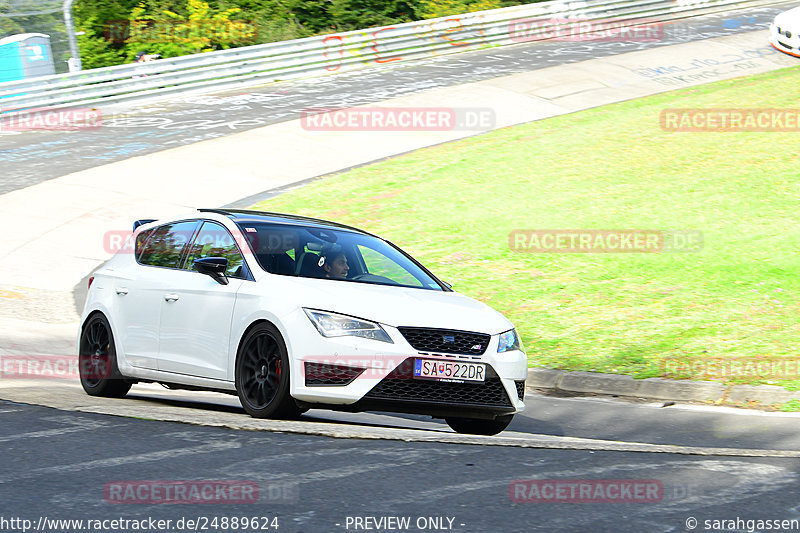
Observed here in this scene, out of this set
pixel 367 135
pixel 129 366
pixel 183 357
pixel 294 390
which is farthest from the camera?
pixel 367 135

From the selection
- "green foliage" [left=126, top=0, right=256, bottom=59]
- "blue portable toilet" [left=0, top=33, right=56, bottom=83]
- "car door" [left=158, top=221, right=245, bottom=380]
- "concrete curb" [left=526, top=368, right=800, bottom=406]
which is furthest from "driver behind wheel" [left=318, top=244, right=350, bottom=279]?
"green foliage" [left=126, top=0, right=256, bottom=59]

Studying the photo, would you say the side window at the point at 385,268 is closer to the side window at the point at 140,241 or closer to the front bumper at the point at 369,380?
the front bumper at the point at 369,380

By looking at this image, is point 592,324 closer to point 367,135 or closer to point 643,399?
point 643,399

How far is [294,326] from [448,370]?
1088 mm

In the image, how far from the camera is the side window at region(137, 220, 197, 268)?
881 cm

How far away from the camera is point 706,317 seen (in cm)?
1188

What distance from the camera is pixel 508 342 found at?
7758 mm

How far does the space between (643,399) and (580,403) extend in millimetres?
636

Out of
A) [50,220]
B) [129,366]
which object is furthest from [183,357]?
[50,220]

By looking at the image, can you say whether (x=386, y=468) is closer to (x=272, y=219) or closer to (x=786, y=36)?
(x=272, y=219)

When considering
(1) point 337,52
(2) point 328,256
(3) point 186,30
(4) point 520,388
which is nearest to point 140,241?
(2) point 328,256

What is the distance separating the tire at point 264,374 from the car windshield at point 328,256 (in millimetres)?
589

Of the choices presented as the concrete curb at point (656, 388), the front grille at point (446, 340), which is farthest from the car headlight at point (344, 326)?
the concrete curb at point (656, 388)

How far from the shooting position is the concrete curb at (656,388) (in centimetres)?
964
